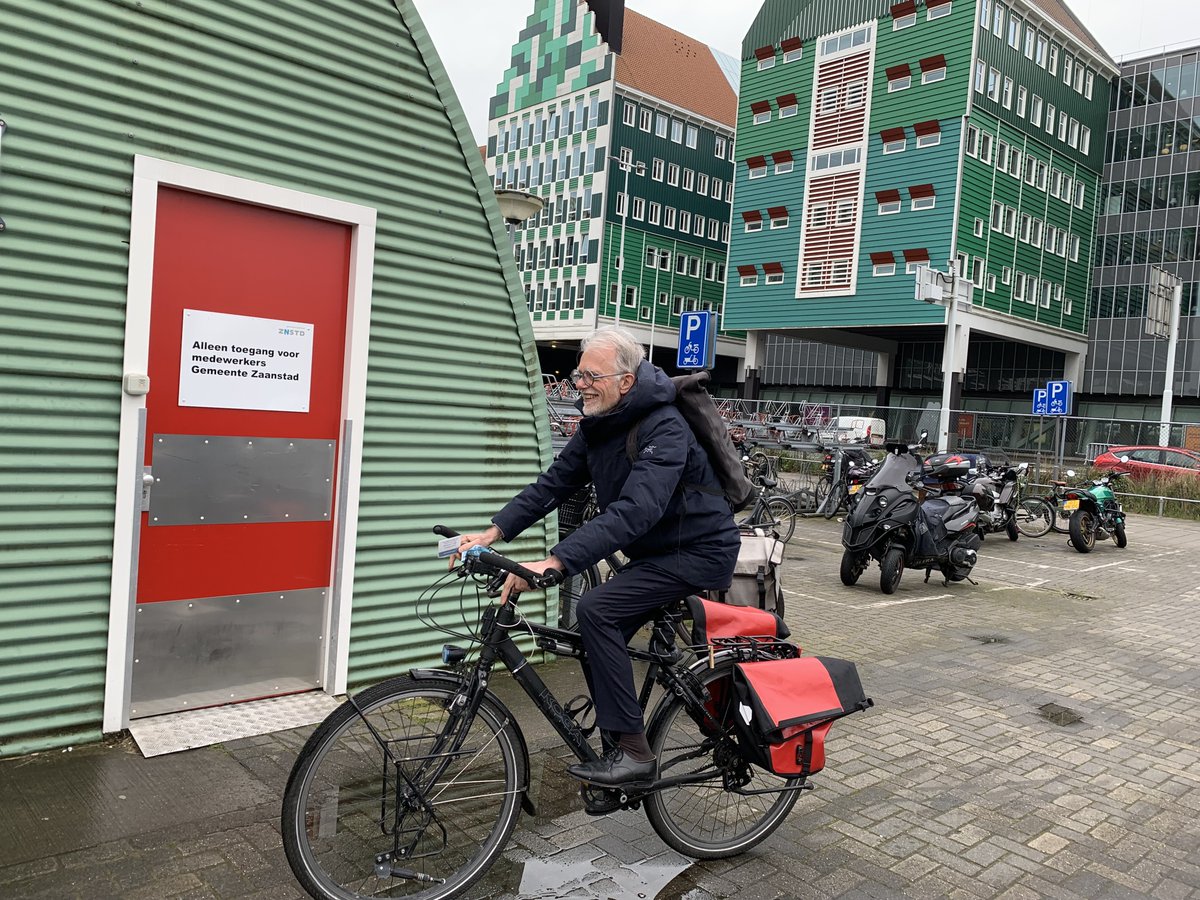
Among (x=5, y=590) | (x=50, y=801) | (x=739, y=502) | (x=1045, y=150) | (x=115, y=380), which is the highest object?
(x=1045, y=150)

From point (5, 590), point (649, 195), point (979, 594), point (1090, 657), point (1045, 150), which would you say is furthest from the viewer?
point (649, 195)

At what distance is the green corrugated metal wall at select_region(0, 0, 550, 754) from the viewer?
418cm

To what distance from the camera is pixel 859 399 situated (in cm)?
4838

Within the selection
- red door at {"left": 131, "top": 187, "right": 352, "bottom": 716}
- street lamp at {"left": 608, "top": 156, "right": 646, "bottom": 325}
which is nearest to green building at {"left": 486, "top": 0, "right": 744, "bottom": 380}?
street lamp at {"left": 608, "top": 156, "right": 646, "bottom": 325}

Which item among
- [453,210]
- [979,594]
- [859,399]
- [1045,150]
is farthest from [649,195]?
[453,210]

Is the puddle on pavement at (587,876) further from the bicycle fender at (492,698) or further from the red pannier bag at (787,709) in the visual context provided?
the red pannier bag at (787,709)

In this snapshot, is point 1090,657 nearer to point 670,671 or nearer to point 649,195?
point 670,671

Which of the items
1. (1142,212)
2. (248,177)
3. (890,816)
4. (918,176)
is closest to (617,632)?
(890,816)

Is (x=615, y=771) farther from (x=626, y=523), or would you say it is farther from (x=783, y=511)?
(x=783, y=511)

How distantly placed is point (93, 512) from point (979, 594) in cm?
871

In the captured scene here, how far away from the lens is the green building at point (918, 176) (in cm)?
3341

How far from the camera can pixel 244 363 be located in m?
4.84

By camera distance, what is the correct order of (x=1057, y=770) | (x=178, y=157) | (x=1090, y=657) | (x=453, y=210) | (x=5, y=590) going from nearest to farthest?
(x=5, y=590), (x=178, y=157), (x=1057, y=770), (x=453, y=210), (x=1090, y=657)

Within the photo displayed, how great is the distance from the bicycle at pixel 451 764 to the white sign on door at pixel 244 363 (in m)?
2.06
